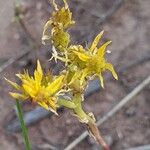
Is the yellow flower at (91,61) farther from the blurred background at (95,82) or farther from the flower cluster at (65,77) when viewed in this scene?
the blurred background at (95,82)

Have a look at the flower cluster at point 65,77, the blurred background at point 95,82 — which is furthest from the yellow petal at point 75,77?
the blurred background at point 95,82

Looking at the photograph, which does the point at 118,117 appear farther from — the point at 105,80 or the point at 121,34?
the point at 121,34

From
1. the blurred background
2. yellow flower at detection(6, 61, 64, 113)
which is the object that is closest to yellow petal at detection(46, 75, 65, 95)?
yellow flower at detection(6, 61, 64, 113)

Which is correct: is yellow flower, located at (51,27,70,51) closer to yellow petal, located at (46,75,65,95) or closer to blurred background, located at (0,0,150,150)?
yellow petal, located at (46,75,65,95)

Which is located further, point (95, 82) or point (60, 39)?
point (95, 82)

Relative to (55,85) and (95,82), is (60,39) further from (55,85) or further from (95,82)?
(95,82)

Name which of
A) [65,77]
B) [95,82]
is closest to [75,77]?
[65,77]
